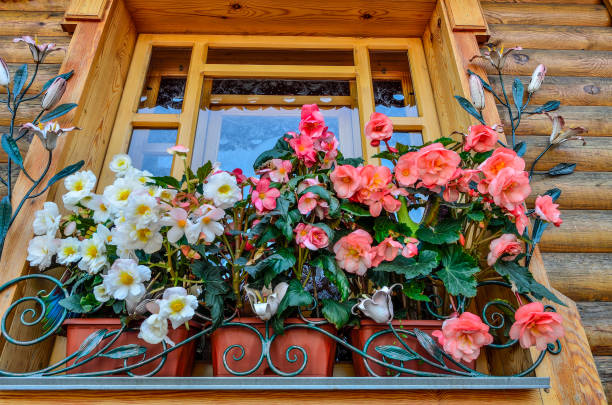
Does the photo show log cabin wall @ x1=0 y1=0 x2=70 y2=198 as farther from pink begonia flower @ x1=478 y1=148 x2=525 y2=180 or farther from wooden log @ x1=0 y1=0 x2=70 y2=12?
pink begonia flower @ x1=478 y1=148 x2=525 y2=180

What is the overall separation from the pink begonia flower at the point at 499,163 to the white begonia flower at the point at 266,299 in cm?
55

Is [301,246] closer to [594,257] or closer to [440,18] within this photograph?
[594,257]

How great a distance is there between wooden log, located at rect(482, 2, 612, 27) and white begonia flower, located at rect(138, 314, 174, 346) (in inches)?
69.9

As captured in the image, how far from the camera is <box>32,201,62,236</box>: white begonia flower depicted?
1.10 m

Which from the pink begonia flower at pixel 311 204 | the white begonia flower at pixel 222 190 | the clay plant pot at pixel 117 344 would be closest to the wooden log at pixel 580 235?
the pink begonia flower at pixel 311 204

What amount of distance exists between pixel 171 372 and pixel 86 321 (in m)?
0.23

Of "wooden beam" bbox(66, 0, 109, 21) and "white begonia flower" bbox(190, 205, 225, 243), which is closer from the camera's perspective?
"white begonia flower" bbox(190, 205, 225, 243)

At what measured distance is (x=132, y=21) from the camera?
1.89m

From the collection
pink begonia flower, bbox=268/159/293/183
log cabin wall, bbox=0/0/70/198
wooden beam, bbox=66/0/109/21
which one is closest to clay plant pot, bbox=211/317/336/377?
pink begonia flower, bbox=268/159/293/183

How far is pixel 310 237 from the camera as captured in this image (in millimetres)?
1014

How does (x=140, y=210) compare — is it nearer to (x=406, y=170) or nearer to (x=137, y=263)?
(x=137, y=263)

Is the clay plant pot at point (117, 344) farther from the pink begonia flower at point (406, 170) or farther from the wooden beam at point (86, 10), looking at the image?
the wooden beam at point (86, 10)

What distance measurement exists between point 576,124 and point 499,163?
82 centimetres

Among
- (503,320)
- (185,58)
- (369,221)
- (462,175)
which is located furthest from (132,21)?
(503,320)
